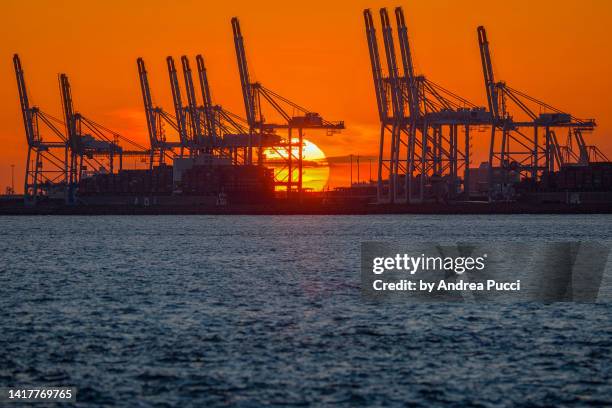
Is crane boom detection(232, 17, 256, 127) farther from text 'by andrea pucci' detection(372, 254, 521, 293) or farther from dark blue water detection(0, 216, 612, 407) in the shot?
dark blue water detection(0, 216, 612, 407)

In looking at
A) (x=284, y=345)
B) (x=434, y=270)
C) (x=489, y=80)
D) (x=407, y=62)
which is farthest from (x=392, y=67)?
(x=284, y=345)

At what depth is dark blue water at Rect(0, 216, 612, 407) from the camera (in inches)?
1002

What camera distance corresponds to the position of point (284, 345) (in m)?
31.8

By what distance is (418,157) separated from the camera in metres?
178

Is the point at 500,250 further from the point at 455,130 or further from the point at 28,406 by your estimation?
the point at 455,130

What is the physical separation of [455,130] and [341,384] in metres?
150

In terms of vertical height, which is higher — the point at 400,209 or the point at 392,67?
the point at 392,67

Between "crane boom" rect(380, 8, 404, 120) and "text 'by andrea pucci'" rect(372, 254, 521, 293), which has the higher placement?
"crane boom" rect(380, 8, 404, 120)

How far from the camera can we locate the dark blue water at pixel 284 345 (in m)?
25.5

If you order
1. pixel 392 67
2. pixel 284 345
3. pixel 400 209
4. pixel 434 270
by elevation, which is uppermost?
pixel 392 67

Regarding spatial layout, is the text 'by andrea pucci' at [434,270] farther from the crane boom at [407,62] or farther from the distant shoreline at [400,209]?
the distant shoreline at [400,209]

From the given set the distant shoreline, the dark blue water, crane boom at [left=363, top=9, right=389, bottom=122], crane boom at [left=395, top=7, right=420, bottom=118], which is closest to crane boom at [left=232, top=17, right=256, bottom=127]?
the distant shoreline

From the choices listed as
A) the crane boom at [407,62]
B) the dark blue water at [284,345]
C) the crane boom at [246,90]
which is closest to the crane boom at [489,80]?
the crane boom at [407,62]

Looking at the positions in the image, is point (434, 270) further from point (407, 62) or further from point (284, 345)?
point (407, 62)
